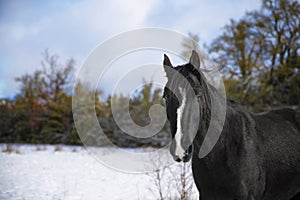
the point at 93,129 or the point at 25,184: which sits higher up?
the point at 93,129

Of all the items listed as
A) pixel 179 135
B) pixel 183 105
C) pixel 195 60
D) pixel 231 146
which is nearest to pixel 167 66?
pixel 195 60

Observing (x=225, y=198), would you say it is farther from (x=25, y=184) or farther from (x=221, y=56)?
(x=221, y=56)

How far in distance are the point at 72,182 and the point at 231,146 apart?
15.2ft

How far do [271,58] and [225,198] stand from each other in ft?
46.6

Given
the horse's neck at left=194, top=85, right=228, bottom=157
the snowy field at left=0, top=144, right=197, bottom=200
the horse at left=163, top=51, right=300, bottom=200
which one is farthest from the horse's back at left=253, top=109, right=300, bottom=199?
the snowy field at left=0, top=144, right=197, bottom=200

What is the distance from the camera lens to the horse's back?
9.15ft

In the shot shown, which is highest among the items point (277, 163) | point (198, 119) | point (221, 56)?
point (221, 56)

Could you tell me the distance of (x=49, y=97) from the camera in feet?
70.3

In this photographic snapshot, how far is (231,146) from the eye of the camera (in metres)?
2.50

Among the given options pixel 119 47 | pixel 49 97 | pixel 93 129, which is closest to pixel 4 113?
pixel 49 97

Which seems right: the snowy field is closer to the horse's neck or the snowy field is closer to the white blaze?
the horse's neck

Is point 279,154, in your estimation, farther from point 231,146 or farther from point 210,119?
point 210,119

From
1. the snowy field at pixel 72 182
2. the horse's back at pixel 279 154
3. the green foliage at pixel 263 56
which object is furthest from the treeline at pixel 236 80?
the horse's back at pixel 279 154

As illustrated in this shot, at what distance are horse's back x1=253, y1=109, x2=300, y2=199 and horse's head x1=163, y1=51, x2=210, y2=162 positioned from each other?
3.39 ft
